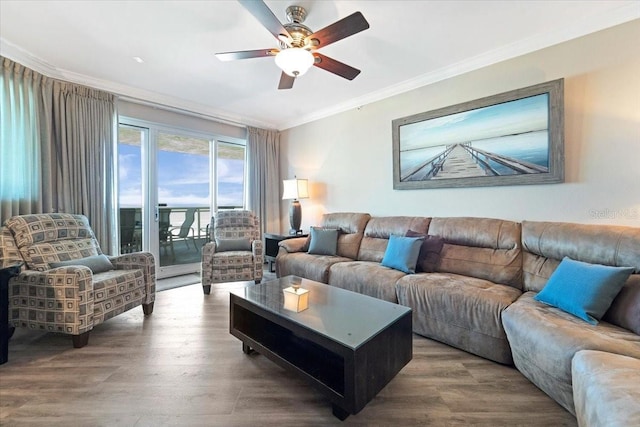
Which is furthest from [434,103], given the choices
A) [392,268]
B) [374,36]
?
[392,268]

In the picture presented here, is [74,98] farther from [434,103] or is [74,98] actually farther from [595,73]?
[595,73]

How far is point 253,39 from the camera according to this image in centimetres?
244

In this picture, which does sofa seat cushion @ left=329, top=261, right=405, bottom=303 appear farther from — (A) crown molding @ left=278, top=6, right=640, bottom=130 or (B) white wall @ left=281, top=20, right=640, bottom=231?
(A) crown molding @ left=278, top=6, right=640, bottom=130

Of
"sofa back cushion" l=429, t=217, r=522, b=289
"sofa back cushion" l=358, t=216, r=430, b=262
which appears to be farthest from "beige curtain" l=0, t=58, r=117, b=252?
"sofa back cushion" l=429, t=217, r=522, b=289

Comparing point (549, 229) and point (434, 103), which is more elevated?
point (434, 103)

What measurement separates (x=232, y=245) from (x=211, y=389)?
222 centimetres

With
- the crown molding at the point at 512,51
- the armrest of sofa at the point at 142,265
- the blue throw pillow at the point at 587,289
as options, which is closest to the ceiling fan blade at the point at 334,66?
the crown molding at the point at 512,51

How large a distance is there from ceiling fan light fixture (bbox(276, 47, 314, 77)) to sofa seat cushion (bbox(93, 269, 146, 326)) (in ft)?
7.39

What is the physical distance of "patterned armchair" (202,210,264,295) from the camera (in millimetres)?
3361

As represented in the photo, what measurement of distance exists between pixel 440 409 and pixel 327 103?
3723 millimetres

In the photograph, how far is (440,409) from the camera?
1485 mm

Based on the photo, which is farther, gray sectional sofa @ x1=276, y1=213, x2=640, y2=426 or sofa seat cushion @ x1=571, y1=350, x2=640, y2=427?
gray sectional sofa @ x1=276, y1=213, x2=640, y2=426

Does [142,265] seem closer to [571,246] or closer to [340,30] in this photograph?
[340,30]

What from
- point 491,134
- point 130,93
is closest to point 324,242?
point 491,134
